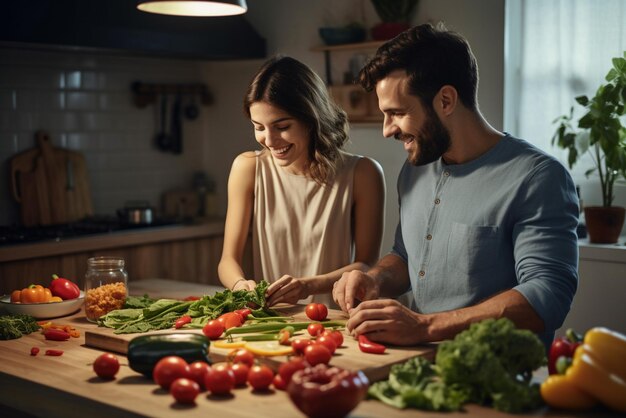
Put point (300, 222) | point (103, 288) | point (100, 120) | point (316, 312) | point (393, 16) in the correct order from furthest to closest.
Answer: point (100, 120)
point (393, 16)
point (300, 222)
point (103, 288)
point (316, 312)

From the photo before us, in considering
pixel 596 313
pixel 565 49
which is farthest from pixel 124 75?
pixel 596 313

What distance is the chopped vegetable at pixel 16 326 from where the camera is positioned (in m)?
2.41

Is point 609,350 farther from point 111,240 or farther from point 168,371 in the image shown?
point 111,240

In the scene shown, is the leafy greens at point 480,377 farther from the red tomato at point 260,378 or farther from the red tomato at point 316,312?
the red tomato at point 316,312

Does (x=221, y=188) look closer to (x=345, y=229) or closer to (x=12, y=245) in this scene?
(x=12, y=245)

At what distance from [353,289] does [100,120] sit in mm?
3249

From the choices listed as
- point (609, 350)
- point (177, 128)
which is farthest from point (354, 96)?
point (609, 350)

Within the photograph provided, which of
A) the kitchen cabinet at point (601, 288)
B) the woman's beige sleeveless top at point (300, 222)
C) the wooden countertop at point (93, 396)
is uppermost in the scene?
the woman's beige sleeveless top at point (300, 222)

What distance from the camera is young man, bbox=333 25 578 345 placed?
7.00ft

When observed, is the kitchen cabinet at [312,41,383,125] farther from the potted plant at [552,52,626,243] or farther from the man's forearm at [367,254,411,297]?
the man's forearm at [367,254,411,297]

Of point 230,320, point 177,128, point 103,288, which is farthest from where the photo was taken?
point 177,128

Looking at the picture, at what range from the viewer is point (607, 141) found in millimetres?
3898

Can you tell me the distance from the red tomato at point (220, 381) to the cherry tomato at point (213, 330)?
39cm

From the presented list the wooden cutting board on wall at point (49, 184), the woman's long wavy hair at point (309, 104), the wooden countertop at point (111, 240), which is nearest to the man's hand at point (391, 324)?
the woman's long wavy hair at point (309, 104)
